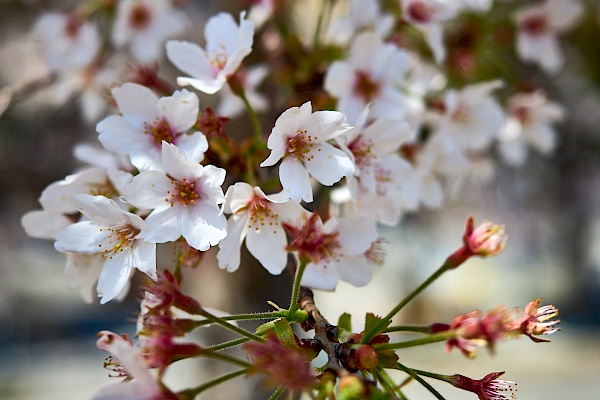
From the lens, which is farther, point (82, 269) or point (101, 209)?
point (82, 269)

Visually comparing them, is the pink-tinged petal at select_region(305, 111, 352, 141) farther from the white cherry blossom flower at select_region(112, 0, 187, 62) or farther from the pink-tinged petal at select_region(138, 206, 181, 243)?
the white cherry blossom flower at select_region(112, 0, 187, 62)

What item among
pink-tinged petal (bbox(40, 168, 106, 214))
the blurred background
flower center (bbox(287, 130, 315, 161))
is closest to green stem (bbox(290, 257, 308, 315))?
flower center (bbox(287, 130, 315, 161))

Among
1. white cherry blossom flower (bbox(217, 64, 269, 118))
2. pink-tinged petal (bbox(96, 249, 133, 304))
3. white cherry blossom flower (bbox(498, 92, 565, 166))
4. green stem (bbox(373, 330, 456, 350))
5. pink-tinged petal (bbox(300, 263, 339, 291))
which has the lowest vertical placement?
white cherry blossom flower (bbox(498, 92, 565, 166))

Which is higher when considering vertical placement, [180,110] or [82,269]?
[180,110]

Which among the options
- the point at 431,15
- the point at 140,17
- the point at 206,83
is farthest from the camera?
the point at 140,17

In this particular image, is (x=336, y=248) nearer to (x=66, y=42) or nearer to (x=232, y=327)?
(x=232, y=327)

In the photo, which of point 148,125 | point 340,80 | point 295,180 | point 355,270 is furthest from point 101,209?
point 340,80

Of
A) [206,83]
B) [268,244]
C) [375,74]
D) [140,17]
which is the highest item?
[140,17]

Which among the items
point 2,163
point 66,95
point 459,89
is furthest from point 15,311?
point 459,89
